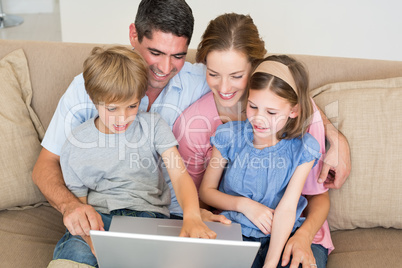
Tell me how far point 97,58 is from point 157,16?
0.30m

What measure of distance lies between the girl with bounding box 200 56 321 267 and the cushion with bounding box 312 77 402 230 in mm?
184

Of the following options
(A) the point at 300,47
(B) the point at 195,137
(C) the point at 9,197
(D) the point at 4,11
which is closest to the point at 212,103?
(B) the point at 195,137

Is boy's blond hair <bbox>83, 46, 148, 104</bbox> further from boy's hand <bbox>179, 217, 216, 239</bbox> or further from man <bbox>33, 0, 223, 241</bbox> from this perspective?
boy's hand <bbox>179, 217, 216, 239</bbox>

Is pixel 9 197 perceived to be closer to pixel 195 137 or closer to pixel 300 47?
pixel 195 137

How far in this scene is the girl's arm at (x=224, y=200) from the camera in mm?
1563

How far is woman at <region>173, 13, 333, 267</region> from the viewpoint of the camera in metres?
1.61

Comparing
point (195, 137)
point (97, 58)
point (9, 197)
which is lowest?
point (9, 197)

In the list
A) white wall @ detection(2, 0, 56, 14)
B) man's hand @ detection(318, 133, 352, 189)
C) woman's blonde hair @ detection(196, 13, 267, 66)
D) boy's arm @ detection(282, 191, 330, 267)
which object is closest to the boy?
woman's blonde hair @ detection(196, 13, 267, 66)

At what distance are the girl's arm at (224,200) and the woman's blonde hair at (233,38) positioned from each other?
357 millimetres

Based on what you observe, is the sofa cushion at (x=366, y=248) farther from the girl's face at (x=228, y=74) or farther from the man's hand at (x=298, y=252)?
the girl's face at (x=228, y=74)

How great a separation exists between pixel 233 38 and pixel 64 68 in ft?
2.36

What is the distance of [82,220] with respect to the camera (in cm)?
144

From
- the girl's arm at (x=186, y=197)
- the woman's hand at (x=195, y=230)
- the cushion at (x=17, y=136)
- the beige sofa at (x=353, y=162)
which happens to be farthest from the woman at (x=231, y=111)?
the cushion at (x=17, y=136)

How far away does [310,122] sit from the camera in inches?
65.1
